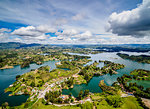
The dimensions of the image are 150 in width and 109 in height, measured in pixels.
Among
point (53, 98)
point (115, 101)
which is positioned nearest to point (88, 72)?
point (115, 101)

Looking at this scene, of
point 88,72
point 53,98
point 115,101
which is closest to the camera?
point 115,101

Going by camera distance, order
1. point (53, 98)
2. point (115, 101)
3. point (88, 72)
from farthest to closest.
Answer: point (88, 72), point (53, 98), point (115, 101)

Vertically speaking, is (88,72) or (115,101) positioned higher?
(88,72)

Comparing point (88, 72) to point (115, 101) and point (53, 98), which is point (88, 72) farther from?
point (53, 98)

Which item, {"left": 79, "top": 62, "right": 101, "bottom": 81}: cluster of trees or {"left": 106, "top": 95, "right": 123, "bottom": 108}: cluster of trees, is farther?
{"left": 79, "top": 62, "right": 101, "bottom": 81}: cluster of trees

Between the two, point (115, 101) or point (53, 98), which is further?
point (53, 98)

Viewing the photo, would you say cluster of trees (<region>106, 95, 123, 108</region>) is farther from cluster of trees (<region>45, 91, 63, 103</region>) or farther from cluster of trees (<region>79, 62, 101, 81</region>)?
cluster of trees (<region>79, 62, 101, 81</region>)

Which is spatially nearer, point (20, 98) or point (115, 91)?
point (20, 98)

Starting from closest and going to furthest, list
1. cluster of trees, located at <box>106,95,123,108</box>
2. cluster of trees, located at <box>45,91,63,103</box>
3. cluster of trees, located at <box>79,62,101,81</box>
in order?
cluster of trees, located at <box>106,95,123,108</box> < cluster of trees, located at <box>45,91,63,103</box> < cluster of trees, located at <box>79,62,101,81</box>

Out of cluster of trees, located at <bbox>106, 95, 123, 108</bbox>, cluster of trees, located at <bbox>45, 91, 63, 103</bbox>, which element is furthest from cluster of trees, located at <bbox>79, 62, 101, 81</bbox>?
cluster of trees, located at <bbox>45, 91, 63, 103</bbox>

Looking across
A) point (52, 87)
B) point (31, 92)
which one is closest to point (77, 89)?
point (52, 87)

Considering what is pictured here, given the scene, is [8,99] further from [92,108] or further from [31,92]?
[92,108]
